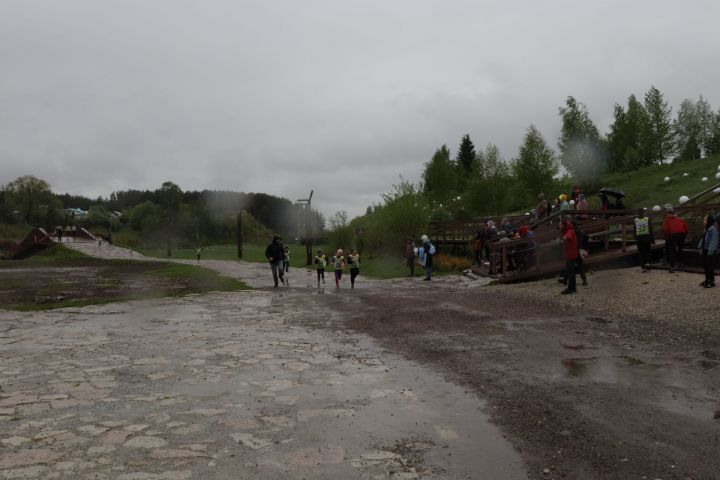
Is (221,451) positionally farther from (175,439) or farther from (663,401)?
(663,401)

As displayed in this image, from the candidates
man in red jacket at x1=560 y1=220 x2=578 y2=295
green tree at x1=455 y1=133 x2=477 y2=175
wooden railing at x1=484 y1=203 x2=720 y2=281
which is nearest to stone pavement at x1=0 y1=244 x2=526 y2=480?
man in red jacket at x1=560 y1=220 x2=578 y2=295

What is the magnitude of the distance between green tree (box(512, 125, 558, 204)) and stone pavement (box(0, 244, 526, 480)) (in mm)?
41471

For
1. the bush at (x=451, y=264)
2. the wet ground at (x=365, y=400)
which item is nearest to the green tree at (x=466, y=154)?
the bush at (x=451, y=264)

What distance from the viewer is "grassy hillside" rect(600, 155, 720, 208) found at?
35.9 meters

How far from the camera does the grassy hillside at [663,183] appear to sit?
35.9 metres

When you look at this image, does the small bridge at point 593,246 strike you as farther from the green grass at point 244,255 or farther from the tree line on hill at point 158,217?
the tree line on hill at point 158,217

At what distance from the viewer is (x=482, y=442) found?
4.62 metres

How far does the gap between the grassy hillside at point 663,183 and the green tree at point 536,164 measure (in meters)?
5.65

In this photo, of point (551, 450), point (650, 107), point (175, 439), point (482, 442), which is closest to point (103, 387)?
point (175, 439)

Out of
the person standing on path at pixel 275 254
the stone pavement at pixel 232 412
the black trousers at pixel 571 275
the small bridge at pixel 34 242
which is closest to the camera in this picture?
the stone pavement at pixel 232 412

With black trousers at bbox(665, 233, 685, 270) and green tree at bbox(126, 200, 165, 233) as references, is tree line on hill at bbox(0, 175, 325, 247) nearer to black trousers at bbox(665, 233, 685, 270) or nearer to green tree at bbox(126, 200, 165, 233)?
green tree at bbox(126, 200, 165, 233)

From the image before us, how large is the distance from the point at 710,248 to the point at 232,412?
37.1 feet

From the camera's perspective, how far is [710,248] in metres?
11.9

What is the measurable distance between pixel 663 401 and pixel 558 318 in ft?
18.1
